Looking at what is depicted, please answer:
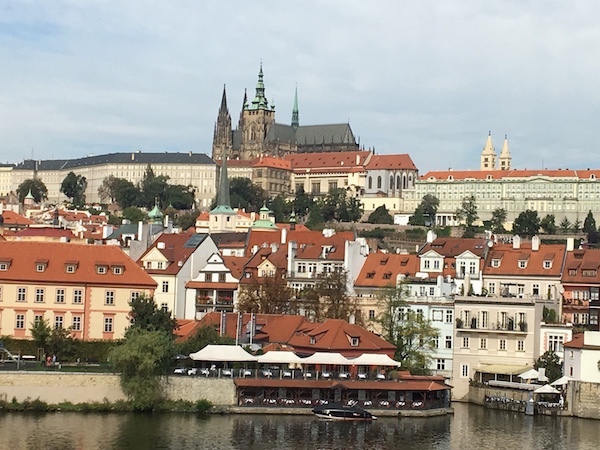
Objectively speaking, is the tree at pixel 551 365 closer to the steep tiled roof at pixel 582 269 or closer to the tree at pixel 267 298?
the steep tiled roof at pixel 582 269

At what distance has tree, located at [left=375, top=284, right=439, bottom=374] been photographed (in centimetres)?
6531

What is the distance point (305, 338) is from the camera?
63.4 m

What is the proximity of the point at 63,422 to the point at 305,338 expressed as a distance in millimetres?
15004

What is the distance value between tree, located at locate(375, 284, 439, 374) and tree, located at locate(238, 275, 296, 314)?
6.70 meters

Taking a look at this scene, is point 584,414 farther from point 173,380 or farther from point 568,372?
point 173,380

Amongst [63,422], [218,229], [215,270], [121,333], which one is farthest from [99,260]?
[218,229]

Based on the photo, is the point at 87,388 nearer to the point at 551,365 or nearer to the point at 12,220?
the point at 551,365

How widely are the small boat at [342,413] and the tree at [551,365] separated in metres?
10.6

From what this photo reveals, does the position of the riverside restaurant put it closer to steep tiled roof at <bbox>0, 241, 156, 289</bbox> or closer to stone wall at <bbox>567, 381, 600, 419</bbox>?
stone wall at <bbox>567, 381, 600, 419</bbox>

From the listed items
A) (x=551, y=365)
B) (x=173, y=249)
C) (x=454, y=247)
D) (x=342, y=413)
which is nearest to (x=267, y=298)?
(x=173, y=249)

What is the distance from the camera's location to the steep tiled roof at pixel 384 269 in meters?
76.5

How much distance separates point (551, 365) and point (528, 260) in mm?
11879

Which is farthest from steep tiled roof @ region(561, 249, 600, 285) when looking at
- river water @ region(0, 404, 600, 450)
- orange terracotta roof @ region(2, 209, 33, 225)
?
orange terracotta roof @ region(2, 209, 33, 225)

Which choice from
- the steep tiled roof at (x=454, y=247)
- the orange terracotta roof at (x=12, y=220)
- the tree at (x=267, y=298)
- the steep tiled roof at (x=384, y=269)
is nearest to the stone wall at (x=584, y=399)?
the steep tiled roof at (x=384, y=269)
